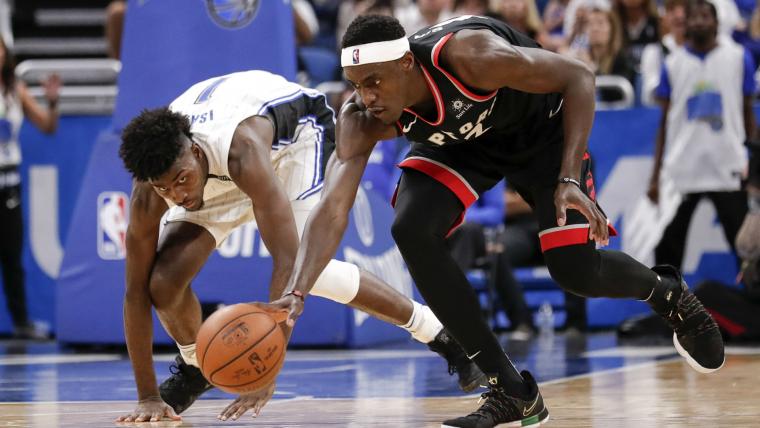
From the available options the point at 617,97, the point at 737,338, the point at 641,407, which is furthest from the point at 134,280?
the point at 617,97

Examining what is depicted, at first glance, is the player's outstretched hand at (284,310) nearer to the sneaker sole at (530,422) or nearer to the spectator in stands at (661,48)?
the sneaker sole at (530,422)

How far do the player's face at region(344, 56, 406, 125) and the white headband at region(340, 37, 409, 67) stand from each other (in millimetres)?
17

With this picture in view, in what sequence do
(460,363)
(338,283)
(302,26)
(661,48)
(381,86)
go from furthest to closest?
(302,26)
(661,48)
(460,363)
(338,283)
(381,86)

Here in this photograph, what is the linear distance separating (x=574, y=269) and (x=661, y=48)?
5556mm

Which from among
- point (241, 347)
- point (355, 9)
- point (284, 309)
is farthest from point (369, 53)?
point (355, 9)

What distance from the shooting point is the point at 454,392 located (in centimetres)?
632

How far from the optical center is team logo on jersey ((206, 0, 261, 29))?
8.46 m

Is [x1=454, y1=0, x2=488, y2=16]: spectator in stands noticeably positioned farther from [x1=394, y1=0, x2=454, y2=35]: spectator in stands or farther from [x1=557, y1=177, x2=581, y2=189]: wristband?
[x1=557, y1=177, x2=581, y2=189]: wristband

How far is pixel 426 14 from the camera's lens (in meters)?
11.1

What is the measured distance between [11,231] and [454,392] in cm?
522

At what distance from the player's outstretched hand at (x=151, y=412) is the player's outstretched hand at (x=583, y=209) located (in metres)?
1.87

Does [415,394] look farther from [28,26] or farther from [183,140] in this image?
[28,26]

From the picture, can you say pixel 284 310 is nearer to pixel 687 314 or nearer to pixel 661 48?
pixel 687 314

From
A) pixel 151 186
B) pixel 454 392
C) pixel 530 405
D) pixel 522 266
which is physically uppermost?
pixel 151 186
